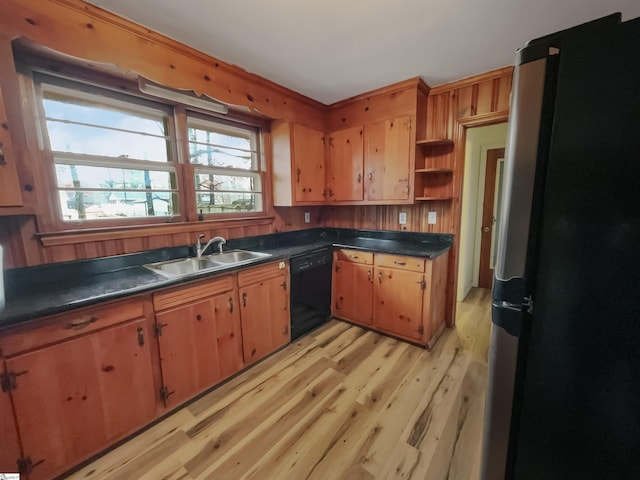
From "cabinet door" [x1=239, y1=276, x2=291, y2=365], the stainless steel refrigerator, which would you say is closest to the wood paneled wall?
"cabinet door" [x1=239, y1=276, x2=291, y2=365]

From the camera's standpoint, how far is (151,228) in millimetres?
2010

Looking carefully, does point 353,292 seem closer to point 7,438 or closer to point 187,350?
point 187,350

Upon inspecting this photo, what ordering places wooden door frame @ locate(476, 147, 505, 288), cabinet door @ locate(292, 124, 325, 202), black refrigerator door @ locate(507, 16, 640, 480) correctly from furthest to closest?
wooden door frame @ locate(476, 147, 505, 288), cabinet door @ locate(292, 124, 325, 202), black refrigerator door @ locate(507, 16, 640, 480)

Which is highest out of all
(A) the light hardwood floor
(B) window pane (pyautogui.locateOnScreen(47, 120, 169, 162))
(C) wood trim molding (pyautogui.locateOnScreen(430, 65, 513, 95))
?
(C) wood trim molding (pyautogui.locateOnScreen(430, 65, 513, 95))

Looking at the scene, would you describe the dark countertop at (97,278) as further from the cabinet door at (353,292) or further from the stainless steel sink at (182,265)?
the cabinet door at (353,292)

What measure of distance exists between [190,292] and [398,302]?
1.83 meters

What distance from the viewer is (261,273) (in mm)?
2221

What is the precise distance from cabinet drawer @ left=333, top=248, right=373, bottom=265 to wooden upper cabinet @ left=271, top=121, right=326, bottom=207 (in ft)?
2.15

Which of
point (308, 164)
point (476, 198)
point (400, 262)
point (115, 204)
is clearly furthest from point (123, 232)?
point (476, 198)

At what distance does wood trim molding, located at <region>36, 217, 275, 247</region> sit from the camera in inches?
64.1

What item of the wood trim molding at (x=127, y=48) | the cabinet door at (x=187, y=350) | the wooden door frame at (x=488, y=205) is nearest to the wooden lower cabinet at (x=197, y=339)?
the cabinet door at (x=187, y=350)

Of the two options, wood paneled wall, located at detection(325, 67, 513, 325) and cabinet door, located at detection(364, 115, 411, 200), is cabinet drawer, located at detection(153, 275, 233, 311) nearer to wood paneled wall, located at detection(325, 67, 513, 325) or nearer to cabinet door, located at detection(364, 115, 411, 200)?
cabinet door, located at detection(364, 115, 411, 200)

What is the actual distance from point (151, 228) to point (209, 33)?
1413 mm

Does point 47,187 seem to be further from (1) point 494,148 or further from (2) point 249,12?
(1) point 494,148
